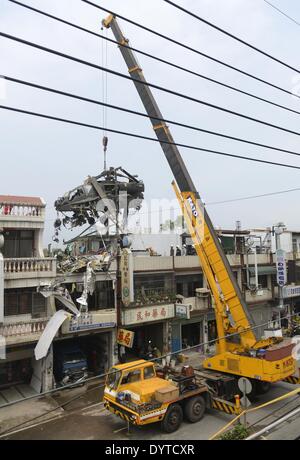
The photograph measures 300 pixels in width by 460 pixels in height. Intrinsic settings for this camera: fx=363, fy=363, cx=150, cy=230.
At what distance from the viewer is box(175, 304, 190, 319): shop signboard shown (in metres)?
24.4

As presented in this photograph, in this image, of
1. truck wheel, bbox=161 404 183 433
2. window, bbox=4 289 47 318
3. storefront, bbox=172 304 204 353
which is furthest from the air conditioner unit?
truck wheel, bbox=161 404 183 433

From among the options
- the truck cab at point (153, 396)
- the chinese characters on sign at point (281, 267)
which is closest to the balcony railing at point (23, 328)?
the truck cab at point (153, 396)

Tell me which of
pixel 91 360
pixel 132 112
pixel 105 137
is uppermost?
pixel 105 137

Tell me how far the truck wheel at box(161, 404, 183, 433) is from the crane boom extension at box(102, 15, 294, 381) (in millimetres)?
3455

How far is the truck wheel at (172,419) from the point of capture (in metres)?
14.1

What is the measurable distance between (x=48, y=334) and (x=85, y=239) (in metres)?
7.83

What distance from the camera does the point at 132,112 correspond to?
8.08 meters

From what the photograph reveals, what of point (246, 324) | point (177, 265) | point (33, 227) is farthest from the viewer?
point (177, 265)

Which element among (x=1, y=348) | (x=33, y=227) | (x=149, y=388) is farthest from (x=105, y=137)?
(x=149, y=388)

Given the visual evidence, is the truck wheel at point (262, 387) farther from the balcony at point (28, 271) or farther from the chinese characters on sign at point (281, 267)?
the chinese characters on sign at point (281, 267)

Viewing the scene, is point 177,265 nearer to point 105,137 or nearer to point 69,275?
point 69,275

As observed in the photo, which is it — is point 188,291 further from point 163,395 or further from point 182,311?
point 163,395

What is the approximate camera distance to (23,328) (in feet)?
62.3

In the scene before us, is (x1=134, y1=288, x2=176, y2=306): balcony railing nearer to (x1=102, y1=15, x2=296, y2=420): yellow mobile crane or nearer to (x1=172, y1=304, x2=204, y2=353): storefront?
(x1=172, y1=304, x2=204, y2=353): storefront
